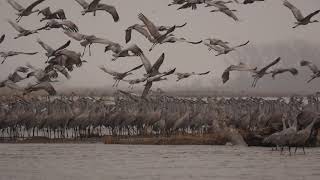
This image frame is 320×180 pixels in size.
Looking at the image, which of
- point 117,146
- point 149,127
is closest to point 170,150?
point 117,146

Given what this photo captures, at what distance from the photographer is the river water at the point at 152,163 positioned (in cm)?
1834

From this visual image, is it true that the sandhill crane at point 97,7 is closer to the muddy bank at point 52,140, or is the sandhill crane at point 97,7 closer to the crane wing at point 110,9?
the crane wing at point 110,9

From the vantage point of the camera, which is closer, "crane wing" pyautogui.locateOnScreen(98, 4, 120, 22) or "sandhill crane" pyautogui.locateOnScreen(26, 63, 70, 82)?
"crane wing" pyautogui.locateOnScreen(98, 4, 120, 22)

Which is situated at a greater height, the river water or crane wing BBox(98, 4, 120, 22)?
crane wing BBox(98, 4, 120, 22)

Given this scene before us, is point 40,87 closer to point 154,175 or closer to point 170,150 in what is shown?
point 154,175

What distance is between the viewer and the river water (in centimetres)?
1834

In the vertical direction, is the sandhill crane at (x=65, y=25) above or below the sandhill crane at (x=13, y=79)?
above

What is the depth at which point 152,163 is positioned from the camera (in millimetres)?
20516

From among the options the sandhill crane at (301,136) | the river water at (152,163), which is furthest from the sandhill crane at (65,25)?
the sandhill crane at (301,136)

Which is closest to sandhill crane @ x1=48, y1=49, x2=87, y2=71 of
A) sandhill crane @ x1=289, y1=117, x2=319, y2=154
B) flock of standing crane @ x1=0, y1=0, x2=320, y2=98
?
flock of standing crane @ x1=0, y1=0, x2=320, y2=98

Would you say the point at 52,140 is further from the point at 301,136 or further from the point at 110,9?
the point at 301,136

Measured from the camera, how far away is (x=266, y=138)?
72.9 feet

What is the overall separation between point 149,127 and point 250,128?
198 inches

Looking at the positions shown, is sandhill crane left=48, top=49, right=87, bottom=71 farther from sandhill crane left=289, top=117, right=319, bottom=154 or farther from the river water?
sandhill crane left=289, top=117, right=319, bottom=154
